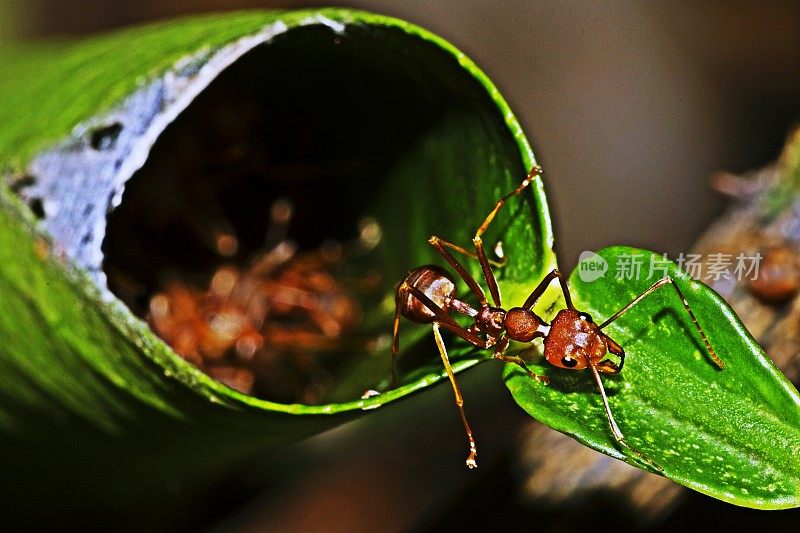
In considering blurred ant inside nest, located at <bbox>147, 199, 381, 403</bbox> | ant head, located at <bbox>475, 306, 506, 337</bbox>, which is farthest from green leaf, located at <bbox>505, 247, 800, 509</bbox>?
blurred ant inside nest, located at <bbox>147, 199, 381, 403</bbox>

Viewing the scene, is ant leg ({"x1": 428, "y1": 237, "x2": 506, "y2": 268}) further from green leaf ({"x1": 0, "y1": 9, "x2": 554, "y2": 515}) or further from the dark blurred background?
the dark blurred background

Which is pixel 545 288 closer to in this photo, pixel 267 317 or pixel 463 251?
pixel 463 251

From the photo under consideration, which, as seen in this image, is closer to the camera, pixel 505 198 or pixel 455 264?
pixel 505 198

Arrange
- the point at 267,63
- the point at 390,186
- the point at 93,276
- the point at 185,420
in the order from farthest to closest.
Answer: the point at 390,186, the point at 267,63, the point at 185,420, the point at 93,276

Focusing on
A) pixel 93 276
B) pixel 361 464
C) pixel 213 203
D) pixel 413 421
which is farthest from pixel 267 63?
pixel 361 464

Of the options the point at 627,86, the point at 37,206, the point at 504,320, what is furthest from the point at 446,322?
the point at 627,86

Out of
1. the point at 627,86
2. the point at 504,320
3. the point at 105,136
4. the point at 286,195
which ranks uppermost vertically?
the point at 627,86

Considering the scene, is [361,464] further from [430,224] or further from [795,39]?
[795,39]
